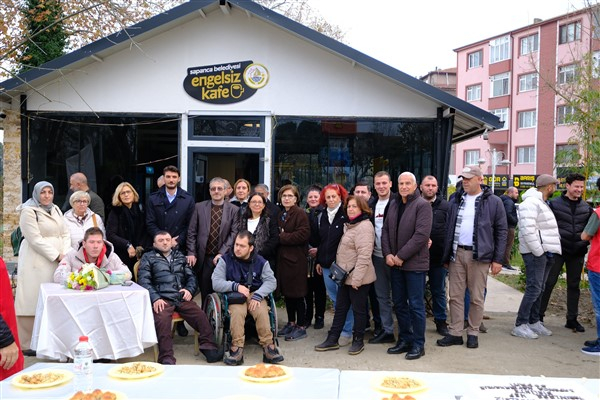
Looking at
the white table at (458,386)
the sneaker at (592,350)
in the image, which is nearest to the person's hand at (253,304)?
the white table at (458,386)

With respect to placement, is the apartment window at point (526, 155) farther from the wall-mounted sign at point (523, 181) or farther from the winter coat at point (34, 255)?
the winter coat at point (34, 255)

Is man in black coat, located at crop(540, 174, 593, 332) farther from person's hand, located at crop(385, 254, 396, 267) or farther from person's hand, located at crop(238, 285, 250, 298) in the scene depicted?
person's hand, located at crop(238, 285, 250, 298)

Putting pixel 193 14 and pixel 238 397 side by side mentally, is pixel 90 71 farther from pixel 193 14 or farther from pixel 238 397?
pixel 238 397

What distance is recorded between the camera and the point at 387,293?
641cm

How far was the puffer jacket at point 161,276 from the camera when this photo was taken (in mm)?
5715

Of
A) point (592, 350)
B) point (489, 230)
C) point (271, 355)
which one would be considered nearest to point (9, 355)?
point (271, 355)

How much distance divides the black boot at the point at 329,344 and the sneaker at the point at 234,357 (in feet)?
2.97

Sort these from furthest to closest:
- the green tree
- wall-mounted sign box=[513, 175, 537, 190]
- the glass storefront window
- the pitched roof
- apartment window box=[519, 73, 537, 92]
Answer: apartment window box=[519, 73, 537, 92] < wall-mounted sign box=[513, 175, 537, 190] < the green tree < the glass storefront window < the pitched roof

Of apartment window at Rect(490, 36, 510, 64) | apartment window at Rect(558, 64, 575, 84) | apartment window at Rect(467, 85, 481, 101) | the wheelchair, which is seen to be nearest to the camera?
the wheelchair

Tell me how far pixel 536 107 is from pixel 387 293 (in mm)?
36868

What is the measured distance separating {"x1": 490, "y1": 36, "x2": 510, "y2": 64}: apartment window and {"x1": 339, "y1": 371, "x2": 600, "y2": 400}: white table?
143 feet

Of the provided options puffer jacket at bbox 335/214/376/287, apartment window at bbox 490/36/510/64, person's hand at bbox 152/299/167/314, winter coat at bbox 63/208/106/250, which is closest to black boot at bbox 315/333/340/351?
puffer jacket at bbox 335/214/376/287

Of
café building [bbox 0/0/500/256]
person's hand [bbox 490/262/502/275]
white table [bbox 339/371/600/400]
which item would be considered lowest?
white table [bbox 339/371/600/400]

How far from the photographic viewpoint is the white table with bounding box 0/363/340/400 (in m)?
2.90
